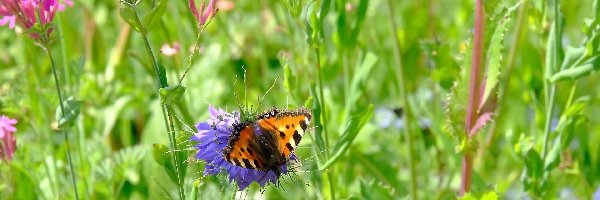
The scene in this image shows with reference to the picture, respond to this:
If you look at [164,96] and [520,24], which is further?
[520,24]

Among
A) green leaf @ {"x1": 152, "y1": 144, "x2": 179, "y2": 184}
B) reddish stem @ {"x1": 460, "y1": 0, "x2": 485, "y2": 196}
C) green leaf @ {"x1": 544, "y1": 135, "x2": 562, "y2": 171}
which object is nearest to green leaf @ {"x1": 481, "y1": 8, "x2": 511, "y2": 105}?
reddish stem @ {"x1": 460, "y1": 0, "x2": 485, "y2": 196}

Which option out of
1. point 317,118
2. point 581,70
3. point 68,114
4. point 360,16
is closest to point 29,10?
point 68,114

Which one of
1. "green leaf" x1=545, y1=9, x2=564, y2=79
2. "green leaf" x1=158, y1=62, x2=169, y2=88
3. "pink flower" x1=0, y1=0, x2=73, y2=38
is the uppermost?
"green leaf" x1=545, y1=9, x2=564, y2=79

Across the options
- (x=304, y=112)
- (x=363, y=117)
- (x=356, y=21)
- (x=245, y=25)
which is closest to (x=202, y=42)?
(x=245, y=25)

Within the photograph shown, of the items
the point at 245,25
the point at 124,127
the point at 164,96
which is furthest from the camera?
the point at 245,25

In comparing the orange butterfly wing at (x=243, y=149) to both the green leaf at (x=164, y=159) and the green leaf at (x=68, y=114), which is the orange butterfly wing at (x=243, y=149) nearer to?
the green leaf at (x=164, y=159)

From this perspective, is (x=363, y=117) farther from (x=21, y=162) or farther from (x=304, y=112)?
(x=21, y=162)

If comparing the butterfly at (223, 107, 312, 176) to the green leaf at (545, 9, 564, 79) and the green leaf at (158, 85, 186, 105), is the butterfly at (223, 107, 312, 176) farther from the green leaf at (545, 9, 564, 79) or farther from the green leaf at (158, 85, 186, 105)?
the green leaf at (545, 9, 564, 79)

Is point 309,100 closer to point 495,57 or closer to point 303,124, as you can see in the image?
point 303,124
